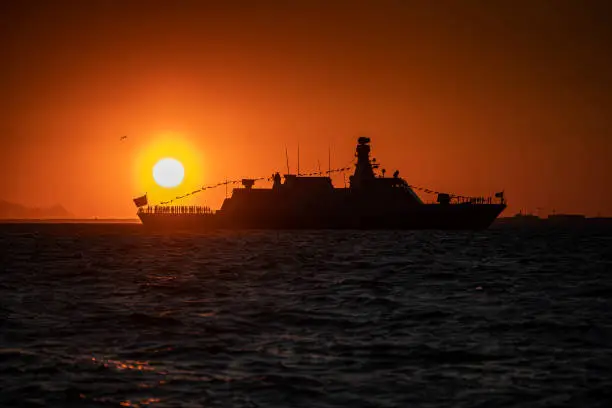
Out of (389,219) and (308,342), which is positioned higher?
(389,219)

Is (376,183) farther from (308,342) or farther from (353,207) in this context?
(308,342)

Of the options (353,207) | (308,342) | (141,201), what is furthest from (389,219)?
(308,342)

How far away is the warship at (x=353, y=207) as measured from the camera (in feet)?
327

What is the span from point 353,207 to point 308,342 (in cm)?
8715

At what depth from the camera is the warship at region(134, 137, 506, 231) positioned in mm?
99812

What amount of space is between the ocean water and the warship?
71.6m

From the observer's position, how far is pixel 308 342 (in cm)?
1426

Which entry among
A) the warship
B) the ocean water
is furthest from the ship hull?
the ocean water

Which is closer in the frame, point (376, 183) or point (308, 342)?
point (308, 342)

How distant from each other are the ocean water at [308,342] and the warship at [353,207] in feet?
235

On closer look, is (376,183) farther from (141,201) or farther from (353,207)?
(141,201)

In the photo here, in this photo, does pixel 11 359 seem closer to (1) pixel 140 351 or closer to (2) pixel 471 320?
(1) pixel 140 351

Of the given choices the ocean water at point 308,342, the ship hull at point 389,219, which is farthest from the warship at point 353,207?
the ocean water at point 308,342

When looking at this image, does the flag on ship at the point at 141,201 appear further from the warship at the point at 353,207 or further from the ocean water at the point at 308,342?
the ocean water at the point at 308,342
